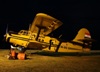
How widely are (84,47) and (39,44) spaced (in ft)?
17.2

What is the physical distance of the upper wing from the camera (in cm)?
2209

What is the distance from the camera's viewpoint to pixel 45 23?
2361 centimetres

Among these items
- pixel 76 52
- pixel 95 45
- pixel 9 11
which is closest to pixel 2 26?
pixel 95 45

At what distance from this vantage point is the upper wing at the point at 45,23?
22.1 m

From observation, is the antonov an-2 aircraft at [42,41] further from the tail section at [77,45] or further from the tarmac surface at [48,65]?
the tarmac surface at [48,65]

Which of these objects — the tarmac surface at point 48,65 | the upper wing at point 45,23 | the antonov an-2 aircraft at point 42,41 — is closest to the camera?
the tarmac surface at point 48,65

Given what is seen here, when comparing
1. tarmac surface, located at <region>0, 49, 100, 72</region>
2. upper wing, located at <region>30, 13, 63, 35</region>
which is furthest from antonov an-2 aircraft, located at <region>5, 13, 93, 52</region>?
tarmac surface, located at <region>0, 49, 100, 72</region>

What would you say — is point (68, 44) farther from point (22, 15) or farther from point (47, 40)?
point (22, 15)

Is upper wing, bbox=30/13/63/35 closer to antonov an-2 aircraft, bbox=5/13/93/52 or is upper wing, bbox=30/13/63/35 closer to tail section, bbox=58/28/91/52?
antonov an-2 aircraft, bbox=5/13/93/52

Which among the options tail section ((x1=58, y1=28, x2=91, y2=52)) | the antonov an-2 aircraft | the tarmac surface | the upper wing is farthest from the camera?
tail section ((x1=58, y1=28, x2=91, y2=52))

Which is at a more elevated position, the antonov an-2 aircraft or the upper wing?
the upper wing

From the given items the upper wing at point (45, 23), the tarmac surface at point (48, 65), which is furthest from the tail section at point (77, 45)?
the tarmac surface at point (48, 65)

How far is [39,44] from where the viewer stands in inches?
986

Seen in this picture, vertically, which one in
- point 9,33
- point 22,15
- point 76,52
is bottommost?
point 76,52
